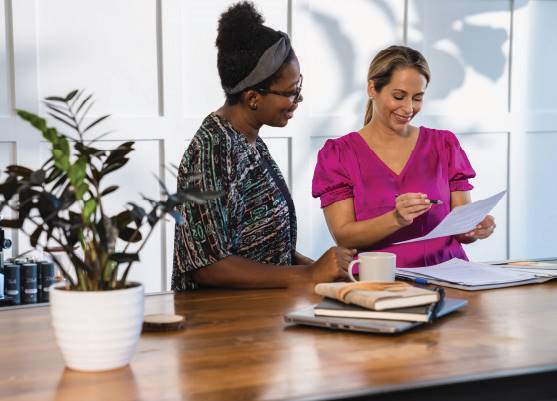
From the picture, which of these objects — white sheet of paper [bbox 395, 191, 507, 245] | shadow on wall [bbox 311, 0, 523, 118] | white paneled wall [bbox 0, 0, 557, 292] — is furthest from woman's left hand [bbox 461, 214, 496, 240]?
shadow on wall [bbox 311, 0, 523, 118]

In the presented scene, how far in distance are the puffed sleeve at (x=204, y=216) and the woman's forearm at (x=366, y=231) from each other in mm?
530

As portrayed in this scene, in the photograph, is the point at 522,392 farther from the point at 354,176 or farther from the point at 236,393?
the point at 354,176

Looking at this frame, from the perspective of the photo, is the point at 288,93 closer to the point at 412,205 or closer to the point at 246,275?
the point at 412,205

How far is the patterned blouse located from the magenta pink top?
0.33m

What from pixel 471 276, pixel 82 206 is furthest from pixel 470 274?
pixel 82 206

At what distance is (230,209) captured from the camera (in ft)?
8.07

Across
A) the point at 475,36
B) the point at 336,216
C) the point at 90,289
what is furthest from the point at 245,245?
the point at 475,36

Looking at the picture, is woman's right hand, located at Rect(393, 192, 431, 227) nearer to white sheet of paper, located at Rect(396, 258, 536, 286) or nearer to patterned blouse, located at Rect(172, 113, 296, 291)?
white sheet of paper, located at Rect(396, 258, 536, 286)

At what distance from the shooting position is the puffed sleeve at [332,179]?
9.83ft

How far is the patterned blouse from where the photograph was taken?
2385 mm

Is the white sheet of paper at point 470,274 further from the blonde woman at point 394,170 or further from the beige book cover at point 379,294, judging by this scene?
the beige book cover at point 379,294

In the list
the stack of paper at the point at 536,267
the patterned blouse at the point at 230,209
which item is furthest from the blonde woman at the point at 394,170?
the patterned blouse at the point at 230,209

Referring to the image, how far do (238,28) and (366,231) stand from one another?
2.33 feet

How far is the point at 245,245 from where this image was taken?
2.56 metres
